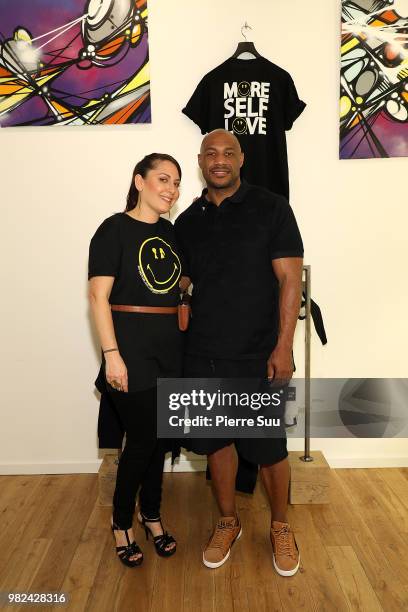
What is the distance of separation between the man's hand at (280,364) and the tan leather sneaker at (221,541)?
2.09 feet

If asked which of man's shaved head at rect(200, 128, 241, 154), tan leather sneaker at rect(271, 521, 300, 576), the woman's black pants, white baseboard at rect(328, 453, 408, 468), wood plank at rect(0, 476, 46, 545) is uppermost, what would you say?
man's shaved head at rect(200, 128, 241, 154)

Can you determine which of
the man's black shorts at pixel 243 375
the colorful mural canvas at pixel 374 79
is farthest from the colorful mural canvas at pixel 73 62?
the man's black shorts at pixel 243 375

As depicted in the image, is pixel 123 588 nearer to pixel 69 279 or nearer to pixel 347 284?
pixel 69 279

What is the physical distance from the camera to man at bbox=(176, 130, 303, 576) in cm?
194

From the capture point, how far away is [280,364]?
1957 mm

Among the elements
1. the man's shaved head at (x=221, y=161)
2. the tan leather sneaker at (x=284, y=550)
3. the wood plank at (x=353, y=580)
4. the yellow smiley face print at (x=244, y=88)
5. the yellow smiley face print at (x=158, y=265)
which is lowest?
the wood plank at (x=353, y=580)

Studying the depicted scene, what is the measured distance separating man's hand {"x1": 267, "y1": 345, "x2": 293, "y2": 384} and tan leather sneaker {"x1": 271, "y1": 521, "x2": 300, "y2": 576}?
1.94ft

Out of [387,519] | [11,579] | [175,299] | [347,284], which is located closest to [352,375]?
[347,284]

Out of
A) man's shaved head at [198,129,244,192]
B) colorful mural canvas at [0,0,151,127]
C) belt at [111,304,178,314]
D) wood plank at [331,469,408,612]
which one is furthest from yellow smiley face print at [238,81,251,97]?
wood plank at [331,469,408,612]

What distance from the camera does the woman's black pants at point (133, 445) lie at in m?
1.93

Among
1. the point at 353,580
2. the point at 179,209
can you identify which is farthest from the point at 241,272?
the point at 353,580

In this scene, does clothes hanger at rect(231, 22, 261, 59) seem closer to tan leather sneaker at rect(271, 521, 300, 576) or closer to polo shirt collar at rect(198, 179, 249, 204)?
polo shirt collar at rect(198, 179, 249, 204)

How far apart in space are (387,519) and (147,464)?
1.12 metres

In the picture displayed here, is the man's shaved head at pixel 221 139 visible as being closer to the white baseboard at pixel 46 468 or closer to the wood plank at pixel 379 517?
the wood plank at pixel 379 517
